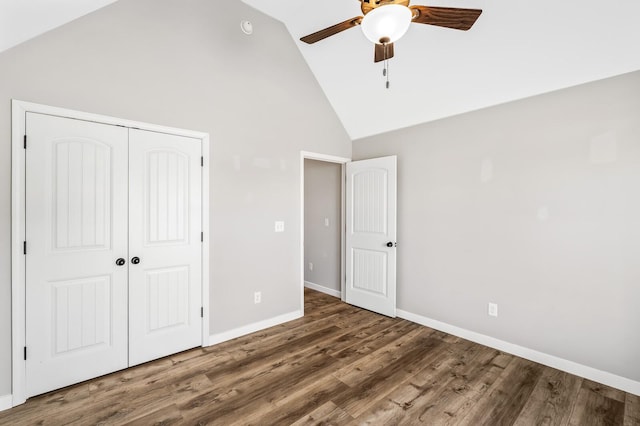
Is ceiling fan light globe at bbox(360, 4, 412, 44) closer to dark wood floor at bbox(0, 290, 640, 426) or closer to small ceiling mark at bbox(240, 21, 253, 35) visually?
small ceiling mark at bbox(240, 21, 253, 35)

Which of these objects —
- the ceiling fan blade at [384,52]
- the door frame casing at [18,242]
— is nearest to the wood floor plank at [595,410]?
the ceiling fan blade at [384,52]

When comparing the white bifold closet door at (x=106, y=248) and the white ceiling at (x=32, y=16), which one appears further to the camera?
the white bifold closet door at (x=106, y=248)

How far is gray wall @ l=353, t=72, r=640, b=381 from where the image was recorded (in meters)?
2.27

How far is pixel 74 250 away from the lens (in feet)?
7.30

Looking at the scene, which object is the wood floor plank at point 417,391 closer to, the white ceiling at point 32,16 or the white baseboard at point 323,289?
the white baseboard at point 323,289

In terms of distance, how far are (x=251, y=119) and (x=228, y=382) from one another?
2558 millimetres

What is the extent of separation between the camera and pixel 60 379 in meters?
2.19

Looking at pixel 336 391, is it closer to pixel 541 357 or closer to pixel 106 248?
pixel 541 357

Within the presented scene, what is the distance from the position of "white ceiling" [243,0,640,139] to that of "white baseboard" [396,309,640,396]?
7.86 feet


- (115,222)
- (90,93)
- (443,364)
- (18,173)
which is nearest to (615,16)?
(443,364)

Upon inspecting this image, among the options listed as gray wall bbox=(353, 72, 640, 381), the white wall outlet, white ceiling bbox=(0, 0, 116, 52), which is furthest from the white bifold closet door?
the white wall outlet

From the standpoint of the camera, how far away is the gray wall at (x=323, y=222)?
15.0 ft

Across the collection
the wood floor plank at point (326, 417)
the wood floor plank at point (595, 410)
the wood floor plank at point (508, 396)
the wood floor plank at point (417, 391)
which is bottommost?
the wood floor plank at point (595, 410)

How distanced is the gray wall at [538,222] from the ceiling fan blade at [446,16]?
4.81 ft
